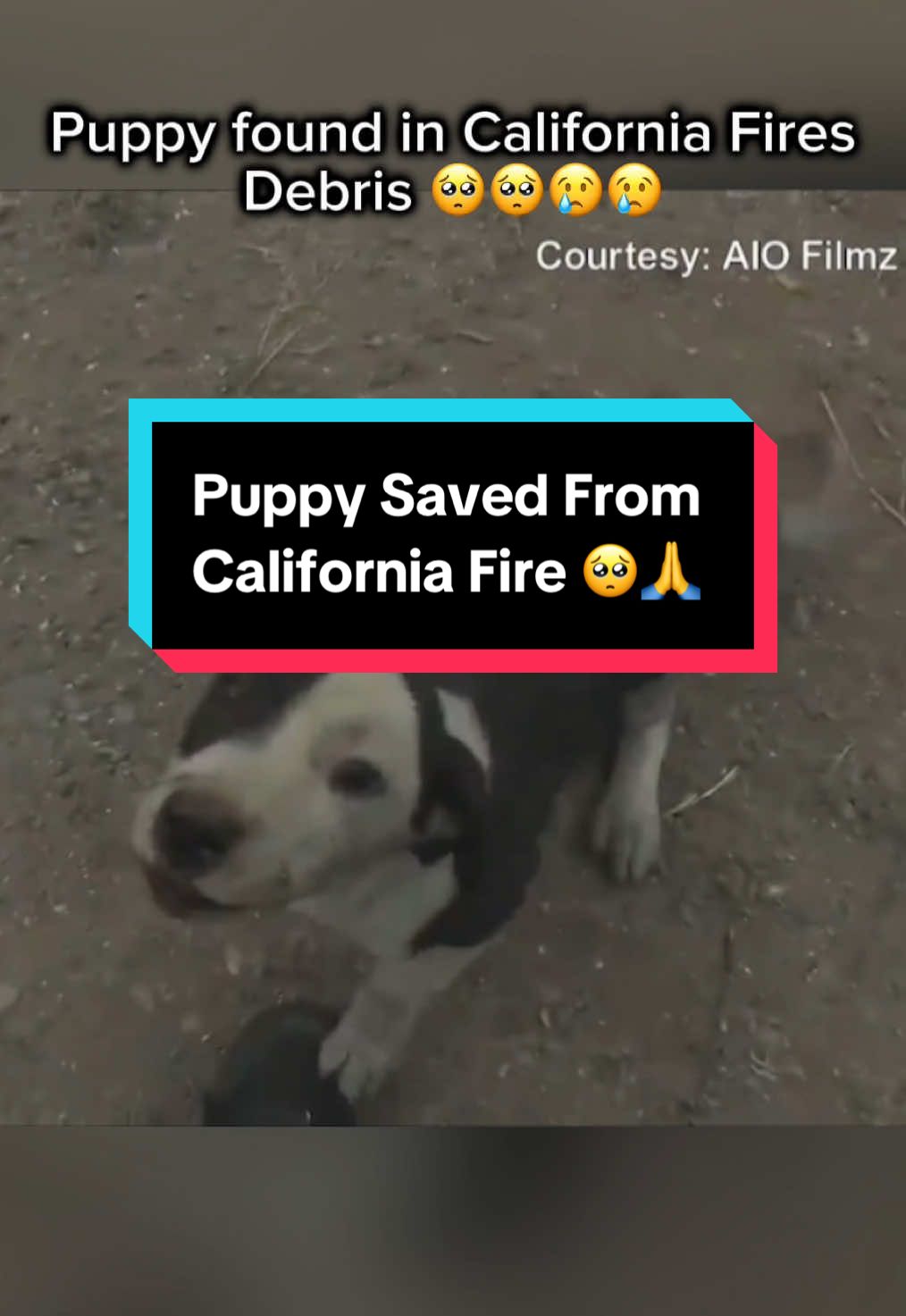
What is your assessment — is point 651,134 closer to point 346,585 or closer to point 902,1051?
point 346,585

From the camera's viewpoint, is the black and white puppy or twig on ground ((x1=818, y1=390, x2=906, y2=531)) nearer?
the black and white puppy

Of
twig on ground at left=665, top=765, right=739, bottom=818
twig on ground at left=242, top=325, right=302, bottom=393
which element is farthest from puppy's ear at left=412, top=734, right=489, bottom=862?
twig on ground at left=242, top=325, right=302, bottom=393

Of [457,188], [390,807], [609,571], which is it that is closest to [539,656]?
[609,571]

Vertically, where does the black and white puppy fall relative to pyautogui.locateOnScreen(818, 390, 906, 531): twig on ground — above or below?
below

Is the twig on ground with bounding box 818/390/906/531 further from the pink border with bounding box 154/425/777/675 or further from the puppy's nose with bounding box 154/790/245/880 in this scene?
the puppy's nose with bounding box 154/790/245/880

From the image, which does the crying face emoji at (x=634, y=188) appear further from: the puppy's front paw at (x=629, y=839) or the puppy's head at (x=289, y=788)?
the puppy's front paw at (x=629, y=839)

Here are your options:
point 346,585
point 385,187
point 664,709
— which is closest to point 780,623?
point 664,709

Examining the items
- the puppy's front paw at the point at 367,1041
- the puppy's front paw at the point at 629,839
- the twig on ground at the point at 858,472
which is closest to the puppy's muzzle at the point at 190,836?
the puppy's front paw at the point at 367,1041
